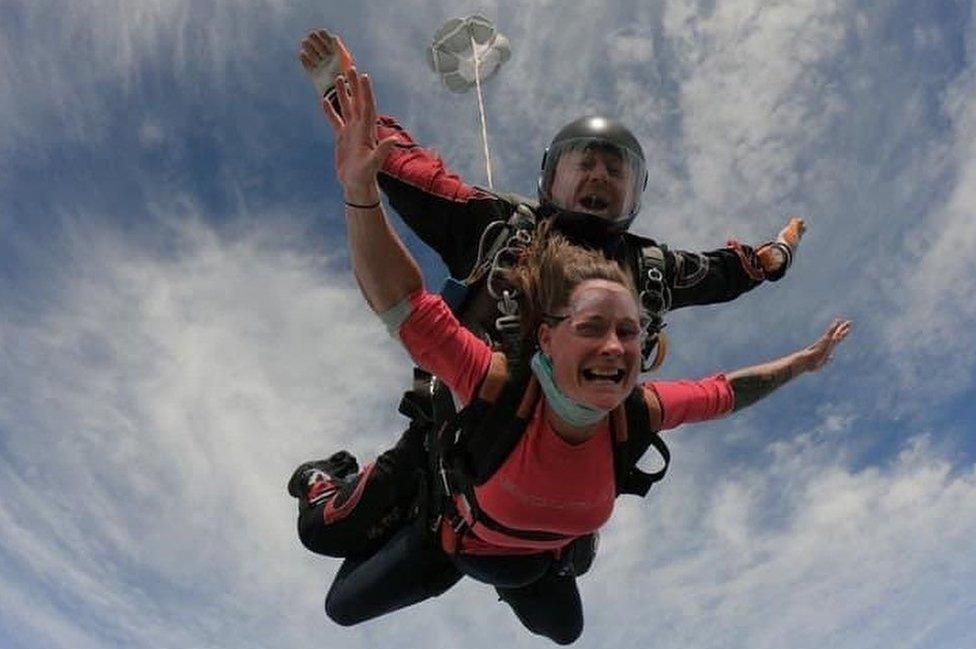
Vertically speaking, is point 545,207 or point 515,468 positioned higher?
point 545,207

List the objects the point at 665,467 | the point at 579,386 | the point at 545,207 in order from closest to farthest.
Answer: the point at 579,386 < the point at 665,467 < the point at 545,207

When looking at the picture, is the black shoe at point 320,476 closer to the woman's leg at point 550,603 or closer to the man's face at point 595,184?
the woman's leg at point 550,603

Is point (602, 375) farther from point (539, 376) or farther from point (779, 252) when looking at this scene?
point (779, 252)

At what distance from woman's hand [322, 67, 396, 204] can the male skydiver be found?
1333 mm

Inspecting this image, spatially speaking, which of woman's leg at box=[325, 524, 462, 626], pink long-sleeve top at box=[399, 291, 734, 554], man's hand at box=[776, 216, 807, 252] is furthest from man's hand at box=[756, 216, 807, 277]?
woman's leg at box=[325, 524, 462, 626]

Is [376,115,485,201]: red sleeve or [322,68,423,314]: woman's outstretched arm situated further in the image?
[376,115,485,201]: red sleeve

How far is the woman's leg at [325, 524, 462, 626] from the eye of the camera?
179 inches

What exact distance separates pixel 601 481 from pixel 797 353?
5.74 ft

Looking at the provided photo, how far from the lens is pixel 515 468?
11.0ft

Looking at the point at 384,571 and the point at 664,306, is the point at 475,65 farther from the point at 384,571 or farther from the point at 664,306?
the point at 384,571

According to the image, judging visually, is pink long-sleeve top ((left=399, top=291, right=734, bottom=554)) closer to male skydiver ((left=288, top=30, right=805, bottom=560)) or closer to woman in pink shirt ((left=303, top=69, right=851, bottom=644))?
woman in pink shirt ((left=303, top=69, right=851, bottom=644))

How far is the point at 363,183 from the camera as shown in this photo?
8.63 ft

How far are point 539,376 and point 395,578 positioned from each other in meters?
1.96

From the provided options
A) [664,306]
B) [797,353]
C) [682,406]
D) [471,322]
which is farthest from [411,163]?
[797,353]
